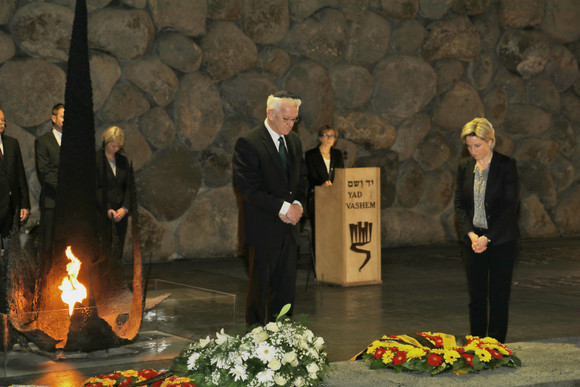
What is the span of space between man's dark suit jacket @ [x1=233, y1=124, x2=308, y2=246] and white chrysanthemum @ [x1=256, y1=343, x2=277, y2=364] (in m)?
1.95

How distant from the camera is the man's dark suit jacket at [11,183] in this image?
24.5 feet

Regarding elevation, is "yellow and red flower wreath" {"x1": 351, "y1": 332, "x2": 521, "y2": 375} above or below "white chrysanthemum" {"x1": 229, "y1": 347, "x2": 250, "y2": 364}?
below

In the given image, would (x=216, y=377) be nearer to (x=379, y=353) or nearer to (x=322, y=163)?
(x=379, y=353)

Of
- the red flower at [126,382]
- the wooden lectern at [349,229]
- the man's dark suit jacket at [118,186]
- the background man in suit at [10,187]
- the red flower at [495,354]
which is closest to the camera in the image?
the red flower at [126,382]

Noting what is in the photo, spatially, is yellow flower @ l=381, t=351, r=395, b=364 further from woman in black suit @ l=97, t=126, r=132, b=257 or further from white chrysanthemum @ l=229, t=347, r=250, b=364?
woman in black suit @ l=97, t=126, r=132, b=257

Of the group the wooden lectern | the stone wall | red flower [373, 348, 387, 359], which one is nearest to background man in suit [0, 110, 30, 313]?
the stone wall

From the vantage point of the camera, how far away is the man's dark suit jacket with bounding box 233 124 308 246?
5414 mm

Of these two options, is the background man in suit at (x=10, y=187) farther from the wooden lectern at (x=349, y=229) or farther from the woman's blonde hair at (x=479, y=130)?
the woman's blonde hair at (x=479, y=130)

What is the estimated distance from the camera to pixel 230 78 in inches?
418

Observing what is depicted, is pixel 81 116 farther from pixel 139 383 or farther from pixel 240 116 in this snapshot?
pixel 240 116

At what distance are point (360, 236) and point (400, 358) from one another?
4.45 m

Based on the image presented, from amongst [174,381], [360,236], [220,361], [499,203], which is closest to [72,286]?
[174,381]

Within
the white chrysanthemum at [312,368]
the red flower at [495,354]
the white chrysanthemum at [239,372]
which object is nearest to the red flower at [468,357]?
the red flower at [495,354]

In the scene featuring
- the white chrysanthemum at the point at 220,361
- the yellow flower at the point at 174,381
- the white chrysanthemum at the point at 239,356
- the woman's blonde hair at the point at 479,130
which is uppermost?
the woman's blonde hair at the point at 479,130
